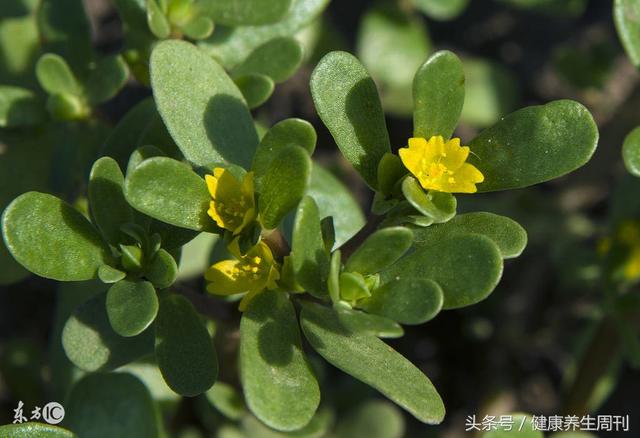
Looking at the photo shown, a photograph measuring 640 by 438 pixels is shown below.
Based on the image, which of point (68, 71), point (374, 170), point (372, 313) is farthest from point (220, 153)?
point (68, 71)

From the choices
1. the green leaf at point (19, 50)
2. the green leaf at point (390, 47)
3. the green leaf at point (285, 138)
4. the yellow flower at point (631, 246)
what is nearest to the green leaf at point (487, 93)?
the green leaf at point (390, 47)

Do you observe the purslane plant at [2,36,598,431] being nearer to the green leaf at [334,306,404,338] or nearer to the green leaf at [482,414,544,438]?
the green leaf at [334,306,404,338]

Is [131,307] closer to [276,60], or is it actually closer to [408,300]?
[408,300]

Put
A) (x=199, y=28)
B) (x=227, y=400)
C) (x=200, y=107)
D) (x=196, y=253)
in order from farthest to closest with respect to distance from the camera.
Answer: (x=196, y=253) → (x=227, y=400) → (x=199, y=28) → (x=200, y=107)

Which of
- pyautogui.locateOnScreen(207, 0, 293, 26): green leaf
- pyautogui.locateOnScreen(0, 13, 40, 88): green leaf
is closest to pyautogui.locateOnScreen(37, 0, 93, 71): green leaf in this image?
pyautogui.locateOnScreen(0, 13, 40, 88): green leaf

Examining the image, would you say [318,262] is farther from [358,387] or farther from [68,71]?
[358,387]

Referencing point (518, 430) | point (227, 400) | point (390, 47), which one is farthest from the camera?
point (390, 47)

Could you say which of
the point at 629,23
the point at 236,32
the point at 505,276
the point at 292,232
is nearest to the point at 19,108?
the point at 236,32
